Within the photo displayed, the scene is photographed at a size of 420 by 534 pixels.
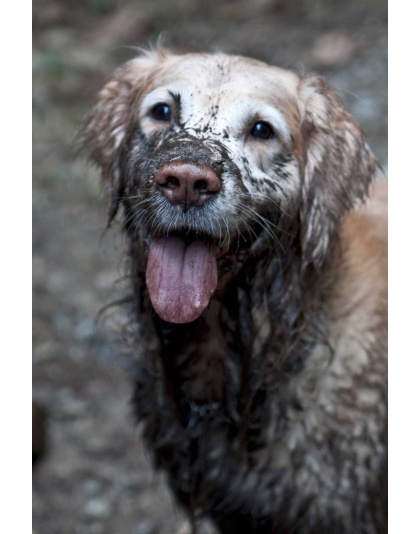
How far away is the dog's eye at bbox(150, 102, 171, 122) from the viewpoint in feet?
6.14

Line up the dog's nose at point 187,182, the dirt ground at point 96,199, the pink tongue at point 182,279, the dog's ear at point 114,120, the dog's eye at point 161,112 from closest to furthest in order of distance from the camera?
the dog's nose at point 187,182
the pink tongue at point 182,279
the dog's eye at point 161,112
the dog's ear at point 114,120
the dirt ground at point 96,199

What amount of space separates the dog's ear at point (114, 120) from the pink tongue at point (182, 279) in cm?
29

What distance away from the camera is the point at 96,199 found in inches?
104

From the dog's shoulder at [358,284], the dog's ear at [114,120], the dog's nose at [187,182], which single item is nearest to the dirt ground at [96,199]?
the dog's ear at [114,120]

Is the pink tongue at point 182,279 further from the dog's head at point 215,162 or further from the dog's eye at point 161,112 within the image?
the dog's eye at point 161,112

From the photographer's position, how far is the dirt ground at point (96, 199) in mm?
2346

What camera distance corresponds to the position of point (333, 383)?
202 cm

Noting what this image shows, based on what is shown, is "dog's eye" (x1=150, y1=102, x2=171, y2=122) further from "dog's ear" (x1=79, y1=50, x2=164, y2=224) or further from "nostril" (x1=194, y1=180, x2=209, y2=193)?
"nostril" (x1=194, y1=180, x2=209, y2=193)

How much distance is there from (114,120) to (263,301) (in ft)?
1.60

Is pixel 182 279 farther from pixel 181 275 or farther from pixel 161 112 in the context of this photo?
pixel 161 112

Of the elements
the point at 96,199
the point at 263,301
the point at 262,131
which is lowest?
the point at 263,301

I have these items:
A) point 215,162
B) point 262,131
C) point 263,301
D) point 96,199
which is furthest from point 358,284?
point 96,199

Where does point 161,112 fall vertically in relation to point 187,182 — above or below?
above

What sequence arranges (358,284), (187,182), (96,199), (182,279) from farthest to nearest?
(96,199), (358,284), (182,279), (187,182)
